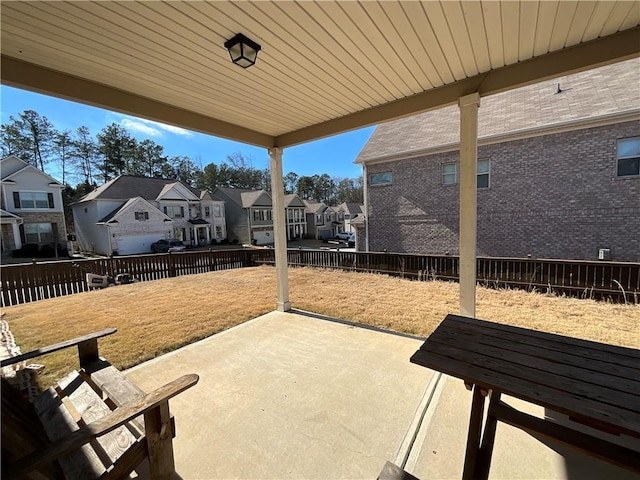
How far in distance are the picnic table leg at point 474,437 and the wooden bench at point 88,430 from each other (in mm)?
1552

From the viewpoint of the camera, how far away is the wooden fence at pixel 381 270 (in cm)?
526

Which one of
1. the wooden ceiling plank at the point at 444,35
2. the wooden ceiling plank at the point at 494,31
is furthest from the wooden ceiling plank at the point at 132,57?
the wooden ceiling plank at the point at 494,31

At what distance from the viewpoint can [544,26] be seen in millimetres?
1979

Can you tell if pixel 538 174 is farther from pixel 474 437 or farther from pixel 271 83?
pixel 474 437

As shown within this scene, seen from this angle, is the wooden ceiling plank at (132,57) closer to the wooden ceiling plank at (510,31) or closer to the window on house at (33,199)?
the wooden ceiling plank at (510,31)

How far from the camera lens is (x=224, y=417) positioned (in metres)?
2.24

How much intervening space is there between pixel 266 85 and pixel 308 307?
361 centimetres

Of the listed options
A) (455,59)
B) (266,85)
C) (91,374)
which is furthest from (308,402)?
(455,59)

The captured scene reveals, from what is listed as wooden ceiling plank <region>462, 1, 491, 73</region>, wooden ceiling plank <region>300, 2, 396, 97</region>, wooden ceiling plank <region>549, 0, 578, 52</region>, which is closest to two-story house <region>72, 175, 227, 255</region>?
wooden ceiling plank <region>300, 2, 396, 97</region>

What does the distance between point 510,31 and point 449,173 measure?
840 cm

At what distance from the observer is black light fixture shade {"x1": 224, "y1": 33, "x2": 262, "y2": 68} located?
6.64 ft

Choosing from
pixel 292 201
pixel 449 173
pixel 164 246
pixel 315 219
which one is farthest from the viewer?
pixel 315 219

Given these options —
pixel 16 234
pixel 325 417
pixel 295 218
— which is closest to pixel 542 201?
pixel 325 417

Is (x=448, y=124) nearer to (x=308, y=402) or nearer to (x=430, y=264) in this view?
(x=430, y=264)
